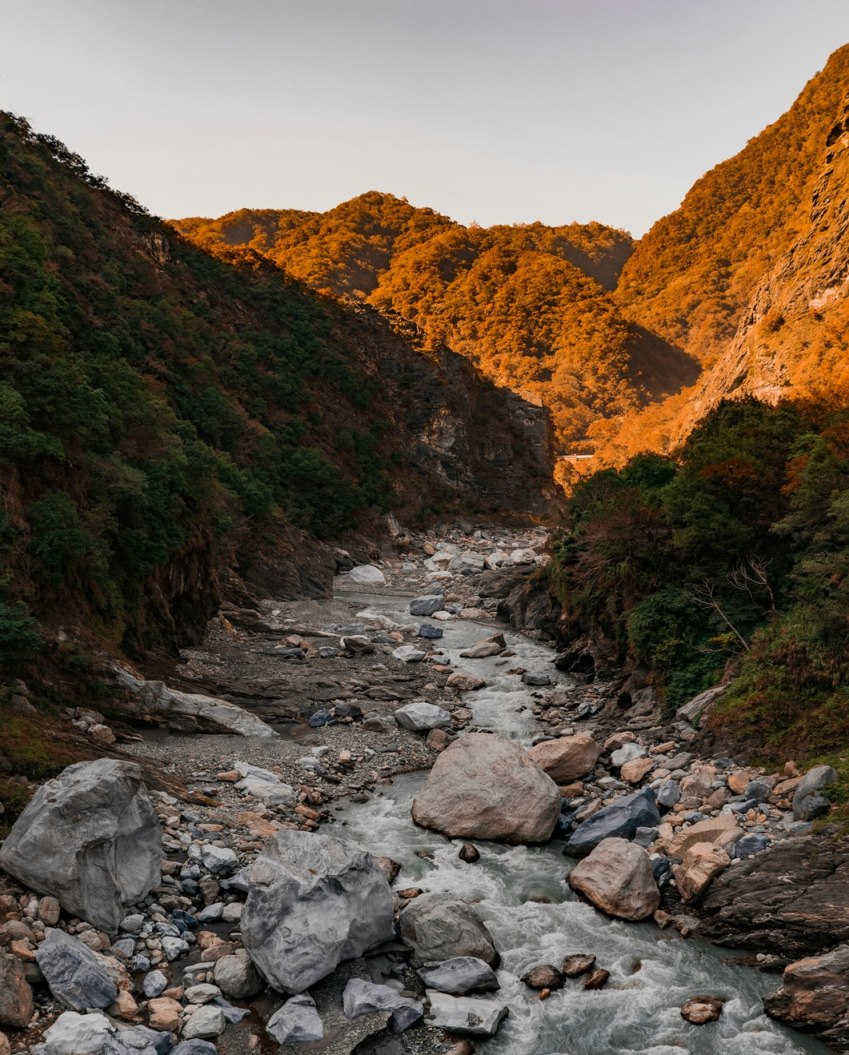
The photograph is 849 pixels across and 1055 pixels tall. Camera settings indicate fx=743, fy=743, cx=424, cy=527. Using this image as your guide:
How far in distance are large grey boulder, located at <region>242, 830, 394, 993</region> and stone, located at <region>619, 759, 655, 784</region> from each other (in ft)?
24.2

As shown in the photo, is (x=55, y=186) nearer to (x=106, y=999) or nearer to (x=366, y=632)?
(x=366, y=632)

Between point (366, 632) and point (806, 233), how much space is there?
140 ft

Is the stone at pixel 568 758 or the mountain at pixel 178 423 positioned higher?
the mountain at pixel 178 423

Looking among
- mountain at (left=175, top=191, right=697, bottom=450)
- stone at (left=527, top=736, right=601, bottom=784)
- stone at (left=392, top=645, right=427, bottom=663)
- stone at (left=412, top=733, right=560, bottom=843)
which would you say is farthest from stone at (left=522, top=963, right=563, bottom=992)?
mountain at (left=175, top=191, right=697, bottom=450)

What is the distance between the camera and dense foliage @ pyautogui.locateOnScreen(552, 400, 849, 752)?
15773mm

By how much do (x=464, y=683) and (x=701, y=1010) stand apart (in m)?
15.0

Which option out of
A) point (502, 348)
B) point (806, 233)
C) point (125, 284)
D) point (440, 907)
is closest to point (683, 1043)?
point (440, 907)

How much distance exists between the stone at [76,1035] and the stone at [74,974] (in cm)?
25

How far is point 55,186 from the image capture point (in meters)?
42.8

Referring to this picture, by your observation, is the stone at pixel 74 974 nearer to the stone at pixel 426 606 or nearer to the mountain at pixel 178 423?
the mountain at pixel 178 423

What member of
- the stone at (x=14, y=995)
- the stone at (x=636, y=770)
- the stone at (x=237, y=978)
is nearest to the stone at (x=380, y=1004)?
the stone at (x=237, y=978)

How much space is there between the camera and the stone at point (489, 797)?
14.1 meters

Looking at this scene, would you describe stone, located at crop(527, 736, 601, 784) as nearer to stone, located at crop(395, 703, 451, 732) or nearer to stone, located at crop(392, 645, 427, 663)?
stone, located at crop(395, 703, 451, 732)

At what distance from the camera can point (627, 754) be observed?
17.3m
